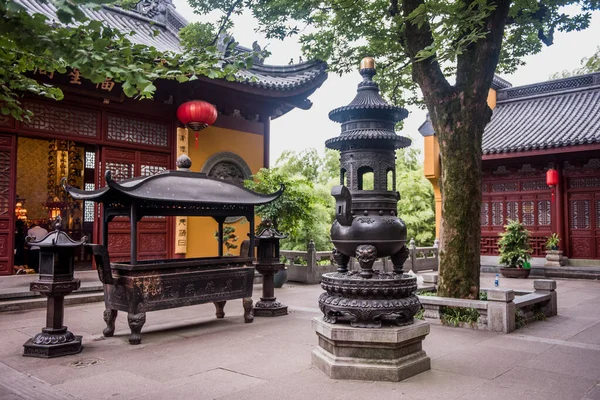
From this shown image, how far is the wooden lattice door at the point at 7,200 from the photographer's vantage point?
8.88 m

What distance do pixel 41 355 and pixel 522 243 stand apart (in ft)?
41.4

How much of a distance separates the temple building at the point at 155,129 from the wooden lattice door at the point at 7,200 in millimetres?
16

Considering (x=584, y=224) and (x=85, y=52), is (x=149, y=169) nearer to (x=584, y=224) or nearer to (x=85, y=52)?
(x=85, y=52)

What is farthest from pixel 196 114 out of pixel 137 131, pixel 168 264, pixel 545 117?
pixel 545 117

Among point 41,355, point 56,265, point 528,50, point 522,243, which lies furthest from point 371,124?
point 522,243

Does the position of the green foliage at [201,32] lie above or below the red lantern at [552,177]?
above

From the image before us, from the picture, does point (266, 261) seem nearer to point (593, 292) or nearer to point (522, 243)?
point (593, 292)

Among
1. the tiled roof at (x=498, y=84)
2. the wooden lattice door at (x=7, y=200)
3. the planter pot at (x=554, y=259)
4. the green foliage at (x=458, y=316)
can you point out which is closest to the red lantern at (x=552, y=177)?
the planter pot at (x=554, y=259)

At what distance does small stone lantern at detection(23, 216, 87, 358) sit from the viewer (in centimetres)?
527

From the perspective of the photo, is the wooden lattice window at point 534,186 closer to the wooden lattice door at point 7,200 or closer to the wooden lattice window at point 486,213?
the wooden lattice window at point 486,213

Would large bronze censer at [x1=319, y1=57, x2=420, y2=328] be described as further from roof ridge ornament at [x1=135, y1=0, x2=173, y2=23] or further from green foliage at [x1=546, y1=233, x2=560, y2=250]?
green foliage at [x1=546, y1=233, x2=560, y2=250]

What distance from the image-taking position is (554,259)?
48.2 feet

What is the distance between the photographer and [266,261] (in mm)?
7859

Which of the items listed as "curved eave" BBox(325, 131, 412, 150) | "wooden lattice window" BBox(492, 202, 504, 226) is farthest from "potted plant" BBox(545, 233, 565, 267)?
"curved eave" BBox(325, 131, 412, 150)
